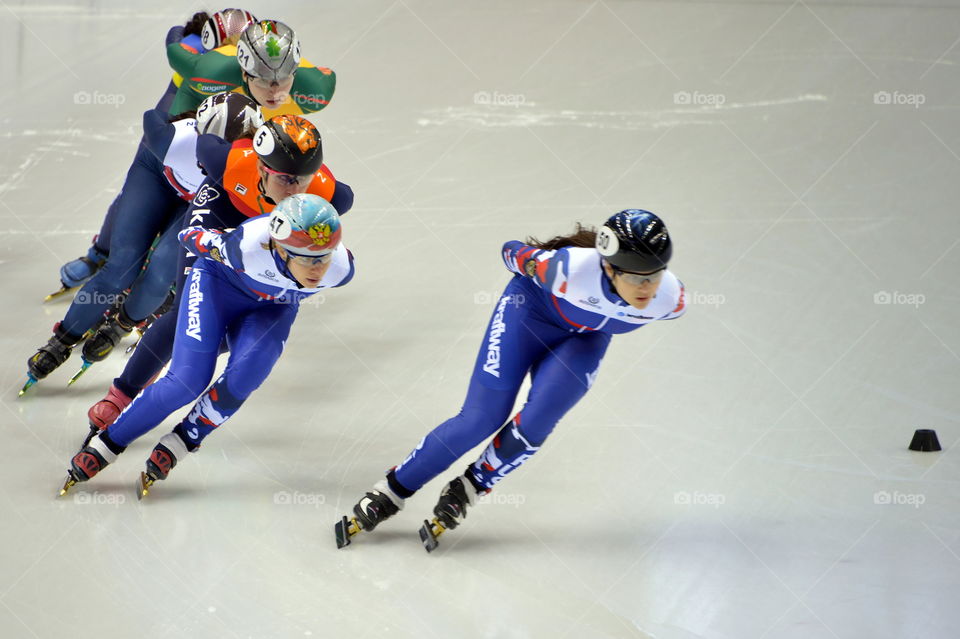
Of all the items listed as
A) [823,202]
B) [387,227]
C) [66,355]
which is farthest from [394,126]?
[66,355]

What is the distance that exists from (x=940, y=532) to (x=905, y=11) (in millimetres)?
8488

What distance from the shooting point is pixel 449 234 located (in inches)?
331

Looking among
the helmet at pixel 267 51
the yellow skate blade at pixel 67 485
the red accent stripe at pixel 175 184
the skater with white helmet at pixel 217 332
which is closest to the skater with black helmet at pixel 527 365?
the skater with white helmet at pixel 217 332

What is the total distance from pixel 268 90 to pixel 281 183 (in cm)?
112

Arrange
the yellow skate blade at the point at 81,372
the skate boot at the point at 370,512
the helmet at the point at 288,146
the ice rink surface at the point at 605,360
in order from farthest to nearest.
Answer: the yellow skate blade at the point at 81,372 → the helmet at the point at 288,146 → the skate boot at the point at 370,512 → the ice rink surface at the point at 605,360

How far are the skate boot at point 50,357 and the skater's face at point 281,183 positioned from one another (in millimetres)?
1696

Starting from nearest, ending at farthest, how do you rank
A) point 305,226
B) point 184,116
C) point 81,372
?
point 305,226
point 184,116
point 81,372

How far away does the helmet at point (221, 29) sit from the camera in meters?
6.82

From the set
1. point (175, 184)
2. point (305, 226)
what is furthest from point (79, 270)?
point (305, 226)

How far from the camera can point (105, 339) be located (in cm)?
616

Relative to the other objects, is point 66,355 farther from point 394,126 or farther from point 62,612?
point 394,126

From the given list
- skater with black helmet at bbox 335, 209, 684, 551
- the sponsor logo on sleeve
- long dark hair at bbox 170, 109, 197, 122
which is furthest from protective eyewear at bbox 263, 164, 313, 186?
long dark hair at bbox 170, 109, 197, 122

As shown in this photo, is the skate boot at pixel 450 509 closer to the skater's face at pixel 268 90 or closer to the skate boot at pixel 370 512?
the skate boot at pixel 370 512

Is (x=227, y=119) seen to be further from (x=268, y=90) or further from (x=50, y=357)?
(x=50, y=357)
